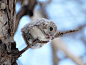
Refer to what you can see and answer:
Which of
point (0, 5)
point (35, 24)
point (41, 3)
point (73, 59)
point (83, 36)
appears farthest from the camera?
point (83, 36)

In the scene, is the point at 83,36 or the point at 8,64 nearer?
the point at 8,64

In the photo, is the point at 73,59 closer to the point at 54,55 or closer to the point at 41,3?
the point at 54,55

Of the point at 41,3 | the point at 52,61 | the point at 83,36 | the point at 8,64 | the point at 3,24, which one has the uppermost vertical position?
the point at 41,3

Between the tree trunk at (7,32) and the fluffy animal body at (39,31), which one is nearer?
the tree trunk at (7,32)

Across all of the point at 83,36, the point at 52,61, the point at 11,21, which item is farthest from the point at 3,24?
the point at 83,36

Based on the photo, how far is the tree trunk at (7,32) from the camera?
0.76m

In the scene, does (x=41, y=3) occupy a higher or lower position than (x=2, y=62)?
higher

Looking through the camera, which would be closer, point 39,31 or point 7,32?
point 7,32

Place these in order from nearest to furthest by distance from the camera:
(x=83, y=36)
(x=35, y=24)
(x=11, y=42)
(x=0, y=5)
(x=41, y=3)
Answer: (x=0, y=5) < (x=11, y=42) < (x=35, y=24) < (x=41, y=3) < (x=83, y=36)

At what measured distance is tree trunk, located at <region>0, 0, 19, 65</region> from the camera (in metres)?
0.76

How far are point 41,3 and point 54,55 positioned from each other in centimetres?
121

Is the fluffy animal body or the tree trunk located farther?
the fluffy animal body

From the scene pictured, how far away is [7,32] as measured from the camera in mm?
800

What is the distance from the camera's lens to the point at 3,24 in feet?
2.51
